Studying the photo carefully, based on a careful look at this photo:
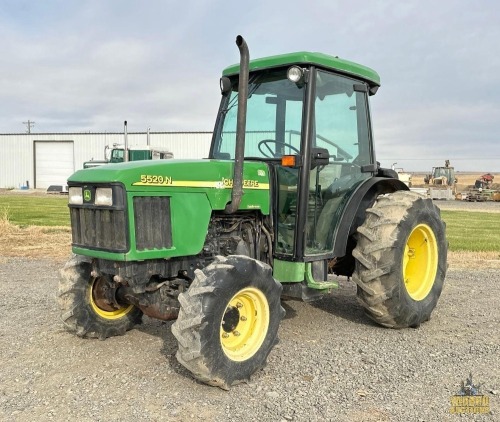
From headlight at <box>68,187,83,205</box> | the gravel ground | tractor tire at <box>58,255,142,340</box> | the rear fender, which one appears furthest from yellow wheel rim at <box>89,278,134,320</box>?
the rear fender

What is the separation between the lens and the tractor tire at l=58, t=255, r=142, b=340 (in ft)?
15.7

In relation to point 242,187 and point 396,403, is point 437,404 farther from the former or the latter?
point 242,187

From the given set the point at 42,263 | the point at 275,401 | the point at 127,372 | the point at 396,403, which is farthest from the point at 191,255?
the point at 42,263

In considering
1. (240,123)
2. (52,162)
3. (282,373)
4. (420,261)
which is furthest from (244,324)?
(52,162)

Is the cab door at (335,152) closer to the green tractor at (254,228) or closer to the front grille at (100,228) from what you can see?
the green tractor at (254,228)

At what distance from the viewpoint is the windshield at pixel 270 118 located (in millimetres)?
5035

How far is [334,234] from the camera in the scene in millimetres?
5297

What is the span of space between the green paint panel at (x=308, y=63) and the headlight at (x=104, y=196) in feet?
6.27

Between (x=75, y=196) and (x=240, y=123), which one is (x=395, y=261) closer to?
(x=240, y=123)

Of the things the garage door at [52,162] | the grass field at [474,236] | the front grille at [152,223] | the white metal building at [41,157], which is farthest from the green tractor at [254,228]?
the garage door at [52,162]

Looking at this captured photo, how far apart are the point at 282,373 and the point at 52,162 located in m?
47.3

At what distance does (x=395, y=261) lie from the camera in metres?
5.05

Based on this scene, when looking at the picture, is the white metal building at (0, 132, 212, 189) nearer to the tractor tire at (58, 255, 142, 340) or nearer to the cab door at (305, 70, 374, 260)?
the cab door at (305, 70, 374, 260)

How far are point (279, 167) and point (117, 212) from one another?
1.63 meters
